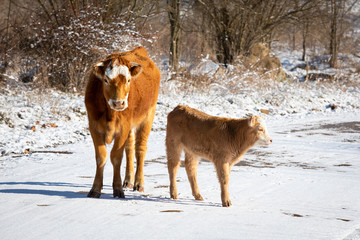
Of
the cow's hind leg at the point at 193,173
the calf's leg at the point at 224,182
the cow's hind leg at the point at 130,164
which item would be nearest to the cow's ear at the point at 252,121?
the calf's leg at the point at 224,182

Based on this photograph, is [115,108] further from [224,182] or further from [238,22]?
[238,22]

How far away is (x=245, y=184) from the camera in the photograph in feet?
20.8

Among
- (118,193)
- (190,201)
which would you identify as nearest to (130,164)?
(118,193)

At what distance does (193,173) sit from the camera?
18.3 ft

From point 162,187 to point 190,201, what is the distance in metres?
0.86

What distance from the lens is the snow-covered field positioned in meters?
4.21

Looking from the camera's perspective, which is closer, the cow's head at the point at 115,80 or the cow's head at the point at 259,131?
the cow's head at the point at 115,80

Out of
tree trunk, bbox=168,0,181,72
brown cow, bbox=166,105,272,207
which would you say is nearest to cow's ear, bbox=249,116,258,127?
brown cow, bbox=166,105,272,207

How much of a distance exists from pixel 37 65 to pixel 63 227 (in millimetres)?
10942

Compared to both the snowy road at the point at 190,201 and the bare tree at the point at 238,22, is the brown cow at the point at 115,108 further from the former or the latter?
the bare tree at the point at 238,22

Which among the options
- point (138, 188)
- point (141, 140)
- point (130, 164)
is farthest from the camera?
point (141, 140)

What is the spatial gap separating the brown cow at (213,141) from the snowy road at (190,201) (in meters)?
0.39

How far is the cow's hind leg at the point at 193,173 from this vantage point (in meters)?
5.51

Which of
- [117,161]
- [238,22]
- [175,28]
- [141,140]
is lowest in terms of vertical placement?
[117,161]
